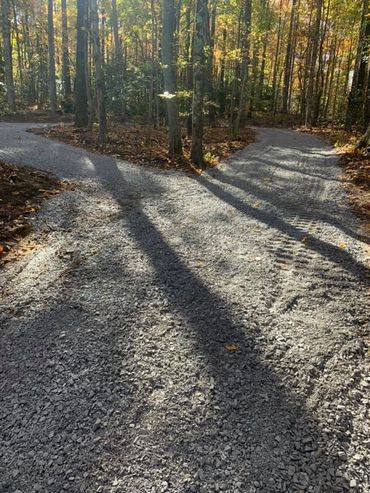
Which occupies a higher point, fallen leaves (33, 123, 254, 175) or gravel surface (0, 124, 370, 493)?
fallen leaves (33, 123, 254, 175)

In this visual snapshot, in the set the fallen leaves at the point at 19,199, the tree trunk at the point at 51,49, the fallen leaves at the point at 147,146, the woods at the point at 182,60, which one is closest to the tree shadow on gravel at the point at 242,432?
the fallen leaves at the point at 19,199

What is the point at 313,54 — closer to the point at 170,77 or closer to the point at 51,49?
the point at 51,49

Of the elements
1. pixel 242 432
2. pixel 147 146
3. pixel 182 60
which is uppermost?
pixel 182 60

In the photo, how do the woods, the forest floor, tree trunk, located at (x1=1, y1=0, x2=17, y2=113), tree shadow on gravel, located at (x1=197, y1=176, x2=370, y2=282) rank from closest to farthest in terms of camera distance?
tree shadow on gravel, located at (x1=197, y1=176, x2=370, y2=282), the forest floor, the woods, tree trunk, located at (x1=1, y1=0, x2=17, y2=113)

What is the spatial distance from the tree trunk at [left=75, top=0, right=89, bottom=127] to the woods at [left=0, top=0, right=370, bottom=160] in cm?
4

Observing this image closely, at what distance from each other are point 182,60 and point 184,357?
9140 millimetres

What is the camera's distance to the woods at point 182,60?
9.84 meters

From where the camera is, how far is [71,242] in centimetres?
450

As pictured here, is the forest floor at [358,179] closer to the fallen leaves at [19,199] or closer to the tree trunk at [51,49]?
the fallen leaves at [19,199]

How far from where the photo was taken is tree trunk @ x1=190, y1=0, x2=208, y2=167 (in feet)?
27.8

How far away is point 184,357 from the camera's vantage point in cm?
267

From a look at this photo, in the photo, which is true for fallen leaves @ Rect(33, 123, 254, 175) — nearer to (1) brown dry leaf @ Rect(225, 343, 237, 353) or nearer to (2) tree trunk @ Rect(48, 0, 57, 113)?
(1) brown dry leaf @ Rect(225, 343, 237, 353)

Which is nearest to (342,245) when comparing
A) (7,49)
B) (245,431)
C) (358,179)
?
(245,431)

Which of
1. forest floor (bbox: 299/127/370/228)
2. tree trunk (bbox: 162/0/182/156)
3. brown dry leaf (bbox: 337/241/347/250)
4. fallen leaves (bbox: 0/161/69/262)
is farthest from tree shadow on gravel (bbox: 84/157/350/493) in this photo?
tree trunk (bbox: 162/0/182/156)
